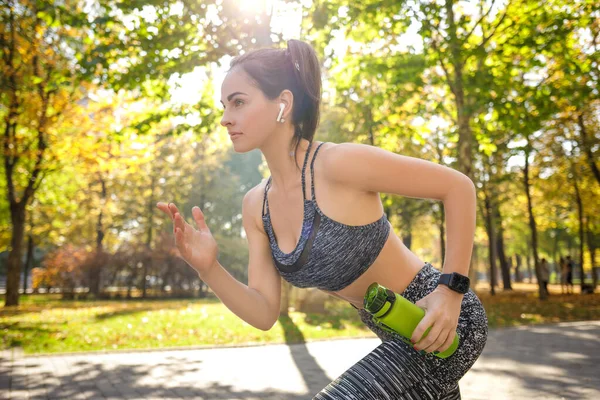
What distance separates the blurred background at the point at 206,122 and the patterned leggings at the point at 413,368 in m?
1.98

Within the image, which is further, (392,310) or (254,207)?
(254,207)

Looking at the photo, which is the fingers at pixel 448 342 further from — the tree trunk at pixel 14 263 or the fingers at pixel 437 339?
the tree trunk at pixel 14 263

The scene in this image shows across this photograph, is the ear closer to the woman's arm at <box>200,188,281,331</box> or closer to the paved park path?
the woman's arm at <box>200,188,281,331</box>

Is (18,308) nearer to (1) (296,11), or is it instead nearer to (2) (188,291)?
(2) (188,291)

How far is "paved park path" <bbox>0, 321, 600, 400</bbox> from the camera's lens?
7.14 metres

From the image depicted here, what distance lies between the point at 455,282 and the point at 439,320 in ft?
0.60

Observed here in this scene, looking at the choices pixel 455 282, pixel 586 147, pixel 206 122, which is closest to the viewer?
pixel 455 282

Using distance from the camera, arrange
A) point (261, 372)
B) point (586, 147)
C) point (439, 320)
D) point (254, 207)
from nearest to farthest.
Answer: point (439, 320) < point (254, 207) < point (261, 372) < point (586, 147)

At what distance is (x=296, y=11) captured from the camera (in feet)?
A: 45.8

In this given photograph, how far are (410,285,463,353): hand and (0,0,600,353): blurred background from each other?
1963 millimetres

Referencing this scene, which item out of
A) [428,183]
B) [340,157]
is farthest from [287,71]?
[428,183]

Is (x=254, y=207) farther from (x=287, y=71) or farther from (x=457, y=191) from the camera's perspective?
(x=457, y=191)

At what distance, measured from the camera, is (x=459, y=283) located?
2160 millimetres

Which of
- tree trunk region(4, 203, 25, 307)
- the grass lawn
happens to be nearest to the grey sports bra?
the grass lawn
